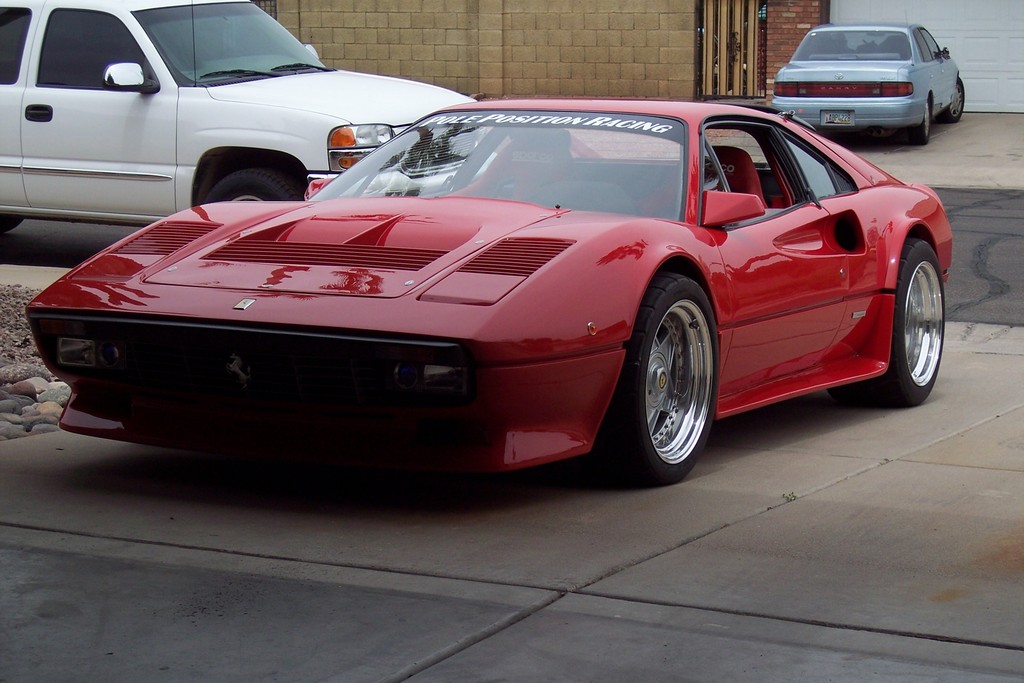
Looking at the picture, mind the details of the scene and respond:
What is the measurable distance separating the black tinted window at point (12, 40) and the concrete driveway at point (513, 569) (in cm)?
519

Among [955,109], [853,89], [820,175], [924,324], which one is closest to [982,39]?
[955,109]

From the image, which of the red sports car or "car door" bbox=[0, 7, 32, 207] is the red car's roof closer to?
the red sports car

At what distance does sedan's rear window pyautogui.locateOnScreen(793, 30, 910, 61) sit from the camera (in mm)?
18797

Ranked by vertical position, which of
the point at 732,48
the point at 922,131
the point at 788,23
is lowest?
the point at 922,131

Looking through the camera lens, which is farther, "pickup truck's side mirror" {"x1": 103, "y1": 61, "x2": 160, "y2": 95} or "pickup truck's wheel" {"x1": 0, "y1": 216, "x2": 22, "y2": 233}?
"pickup truck's wheel" {"x1": 0, "y1": 216, "x2": 22, "y2": 233}

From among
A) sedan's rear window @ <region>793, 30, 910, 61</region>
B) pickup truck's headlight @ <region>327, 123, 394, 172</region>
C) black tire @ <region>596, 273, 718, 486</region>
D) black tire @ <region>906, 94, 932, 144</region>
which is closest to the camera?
black tire @ <region>596, 273, 718, 486</region>

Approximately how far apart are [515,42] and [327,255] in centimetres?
2002

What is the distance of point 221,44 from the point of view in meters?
9.98

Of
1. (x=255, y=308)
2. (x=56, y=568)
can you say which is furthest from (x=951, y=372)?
(x=56, y=568)

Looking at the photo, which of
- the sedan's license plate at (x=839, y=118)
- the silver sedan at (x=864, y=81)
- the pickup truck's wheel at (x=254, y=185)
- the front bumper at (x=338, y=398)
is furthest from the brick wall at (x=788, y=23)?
the front bumper at (x=338, y=398)

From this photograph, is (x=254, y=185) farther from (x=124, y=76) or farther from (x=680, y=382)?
(x=680, y=382)

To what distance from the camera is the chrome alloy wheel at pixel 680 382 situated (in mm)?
4996

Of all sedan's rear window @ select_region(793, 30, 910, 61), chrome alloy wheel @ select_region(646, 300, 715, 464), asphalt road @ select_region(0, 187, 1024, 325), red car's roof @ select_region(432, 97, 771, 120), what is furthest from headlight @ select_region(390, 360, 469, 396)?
sedan's rear window @ select_region(793, 30, 910, 61)

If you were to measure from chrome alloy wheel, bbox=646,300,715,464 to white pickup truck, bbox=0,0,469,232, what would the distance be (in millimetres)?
4330
